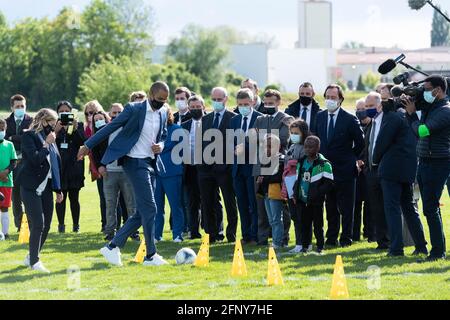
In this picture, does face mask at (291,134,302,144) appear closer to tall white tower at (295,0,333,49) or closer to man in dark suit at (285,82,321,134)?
man in dark suit at (285,82,321,134)

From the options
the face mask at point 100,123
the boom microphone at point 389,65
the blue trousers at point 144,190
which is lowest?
the blue trousers at point 144,190

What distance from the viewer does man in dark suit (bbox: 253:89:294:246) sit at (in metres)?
13.2

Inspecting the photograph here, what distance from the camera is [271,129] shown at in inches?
522

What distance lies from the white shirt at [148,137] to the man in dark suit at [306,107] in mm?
2885

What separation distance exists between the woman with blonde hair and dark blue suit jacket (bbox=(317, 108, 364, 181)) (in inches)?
155

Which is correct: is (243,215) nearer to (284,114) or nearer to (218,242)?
(218,242)

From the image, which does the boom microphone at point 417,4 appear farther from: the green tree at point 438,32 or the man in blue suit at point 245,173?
the green tree at point 438,32

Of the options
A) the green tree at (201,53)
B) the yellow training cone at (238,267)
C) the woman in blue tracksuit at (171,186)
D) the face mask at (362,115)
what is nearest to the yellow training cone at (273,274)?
Answer: the yellow training cone at (238,267)

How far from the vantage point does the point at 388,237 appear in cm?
1311

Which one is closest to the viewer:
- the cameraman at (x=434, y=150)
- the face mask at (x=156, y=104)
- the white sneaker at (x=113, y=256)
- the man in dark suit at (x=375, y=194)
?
the cameraman at (x=434, y=150)

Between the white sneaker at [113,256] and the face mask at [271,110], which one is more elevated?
the face mask at [271,110]

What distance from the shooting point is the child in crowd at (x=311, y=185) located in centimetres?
1235

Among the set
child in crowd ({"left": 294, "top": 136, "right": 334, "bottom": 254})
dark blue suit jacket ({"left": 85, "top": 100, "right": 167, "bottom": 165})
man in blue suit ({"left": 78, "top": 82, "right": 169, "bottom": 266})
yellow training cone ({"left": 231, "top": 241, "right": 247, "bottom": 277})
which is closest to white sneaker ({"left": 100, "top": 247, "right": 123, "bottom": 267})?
man in blue suit ({"left": 78, "top": 82, "right": 169, "bottom": 266})
